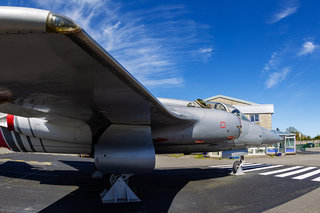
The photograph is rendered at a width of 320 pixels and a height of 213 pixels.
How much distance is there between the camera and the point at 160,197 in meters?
6.25

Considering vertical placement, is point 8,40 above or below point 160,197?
above

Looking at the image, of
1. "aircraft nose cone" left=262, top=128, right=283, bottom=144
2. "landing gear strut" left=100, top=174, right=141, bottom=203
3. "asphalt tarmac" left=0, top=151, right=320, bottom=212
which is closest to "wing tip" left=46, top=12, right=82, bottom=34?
"asphalt tarmac" left=0, top=151, right=320, bottom=212

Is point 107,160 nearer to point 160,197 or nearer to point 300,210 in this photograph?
point 160,197

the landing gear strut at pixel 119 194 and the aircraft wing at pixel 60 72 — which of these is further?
the landing gear strut at pixel 119 194

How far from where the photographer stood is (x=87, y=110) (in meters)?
4.72

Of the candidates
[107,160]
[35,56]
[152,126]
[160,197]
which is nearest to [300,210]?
[160,197]

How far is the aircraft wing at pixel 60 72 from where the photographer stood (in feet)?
5.13

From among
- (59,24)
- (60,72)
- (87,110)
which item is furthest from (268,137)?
(59,24)

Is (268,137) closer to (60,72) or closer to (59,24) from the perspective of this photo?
(60,72)

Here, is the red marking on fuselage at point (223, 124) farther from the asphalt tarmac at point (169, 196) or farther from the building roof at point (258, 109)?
the building roof at point (258, 109)

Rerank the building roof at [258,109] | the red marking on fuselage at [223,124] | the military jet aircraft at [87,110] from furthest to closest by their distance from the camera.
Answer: the building roof at [258,109] < the red marking on fuselage at [223,124] < the military jet aircraft at [87,110]

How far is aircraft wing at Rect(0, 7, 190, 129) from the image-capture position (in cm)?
156

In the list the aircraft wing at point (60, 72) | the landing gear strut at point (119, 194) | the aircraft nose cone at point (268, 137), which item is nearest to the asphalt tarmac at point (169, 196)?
the landing gear strut at point (119, 194)

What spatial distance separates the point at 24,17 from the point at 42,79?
1386 millimetres
